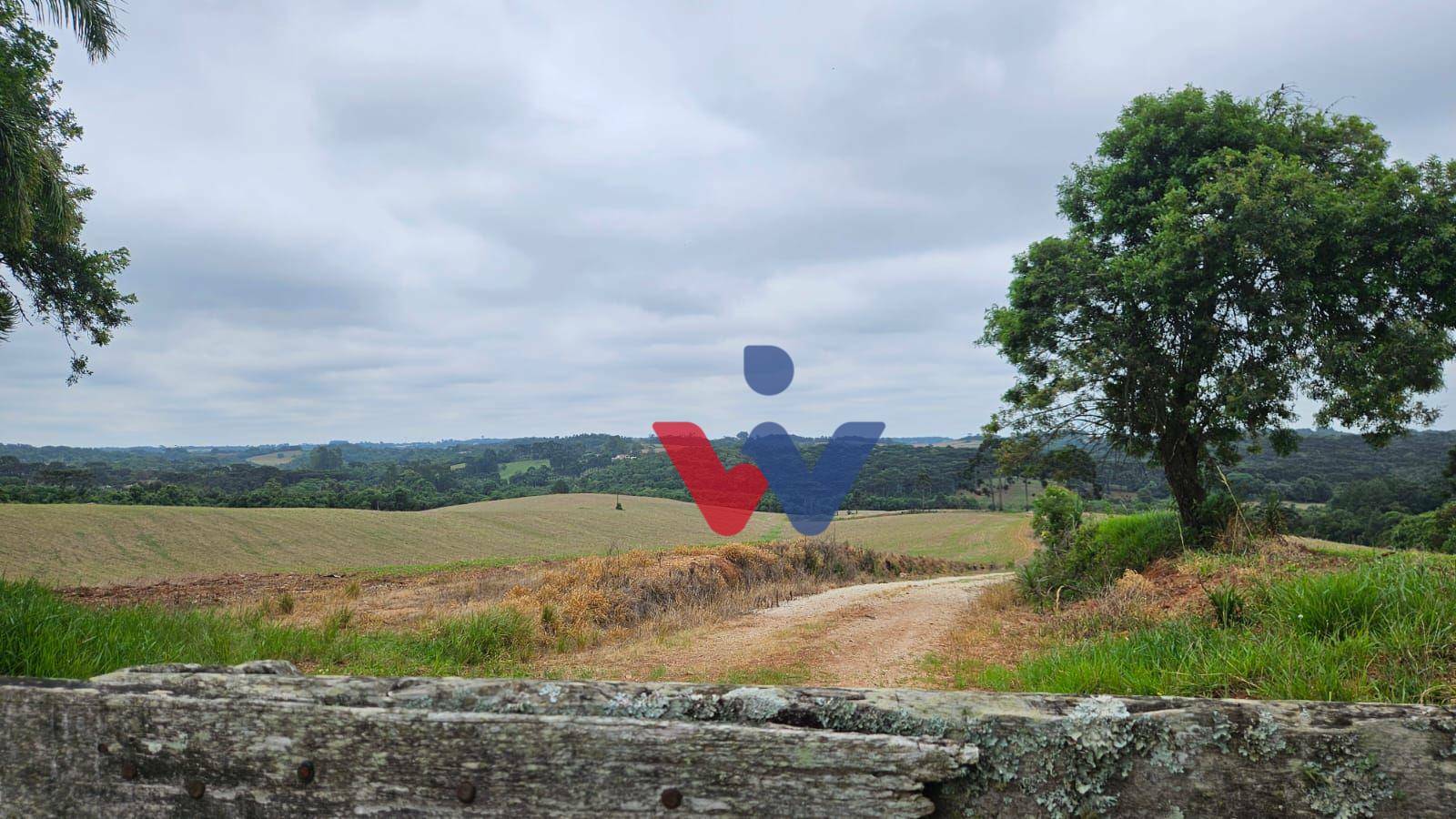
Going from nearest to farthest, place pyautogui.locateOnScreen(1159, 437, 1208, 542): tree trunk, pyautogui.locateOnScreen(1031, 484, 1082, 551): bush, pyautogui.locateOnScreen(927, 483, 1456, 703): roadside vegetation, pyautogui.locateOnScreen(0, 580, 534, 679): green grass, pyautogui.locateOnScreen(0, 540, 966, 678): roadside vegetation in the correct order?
pyautogui.locateOnScreen(927, 483, 1456, 703): roadside vegetation → pyautogui.locateOnScreen(0, 580, 534, 679): green grass → pyautogui.locateOnScreen(0, 540, 966, 678): roadside vegetation → pyautogui.locateOnScreen(1159, 437, 1208, 542): tree trunk → pyautogui.locateOnScreen(1031, 484, 1082, 551): bush

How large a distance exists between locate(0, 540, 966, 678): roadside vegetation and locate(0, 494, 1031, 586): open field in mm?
12060

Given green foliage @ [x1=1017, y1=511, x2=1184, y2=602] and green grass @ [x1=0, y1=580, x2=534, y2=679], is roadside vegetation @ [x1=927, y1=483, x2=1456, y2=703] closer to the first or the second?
green foliage @ [x1=1017, y1=511, x2=1184, y2=602]

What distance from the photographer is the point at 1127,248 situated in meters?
14.1

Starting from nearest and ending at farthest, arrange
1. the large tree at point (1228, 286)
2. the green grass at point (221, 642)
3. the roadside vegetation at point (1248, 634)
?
the roadside vegetation at point (1248, 634)
the green grass at point (221, 642)
the large tree at point (1228, 286)

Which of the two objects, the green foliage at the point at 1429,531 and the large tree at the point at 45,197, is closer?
the large tree at the point at 45,197

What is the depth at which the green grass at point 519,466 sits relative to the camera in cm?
9175

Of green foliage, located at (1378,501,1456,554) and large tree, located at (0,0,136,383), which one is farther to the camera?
green foliage, located at (1378,501,1456,554)

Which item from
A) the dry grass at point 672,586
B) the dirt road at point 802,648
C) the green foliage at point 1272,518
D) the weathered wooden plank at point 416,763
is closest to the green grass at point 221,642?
the dirt road at point 802,648

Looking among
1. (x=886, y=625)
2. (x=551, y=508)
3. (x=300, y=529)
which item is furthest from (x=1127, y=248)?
(x=551, y=508)

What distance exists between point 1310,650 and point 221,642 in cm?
990

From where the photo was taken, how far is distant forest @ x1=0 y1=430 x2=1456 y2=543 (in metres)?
15.5

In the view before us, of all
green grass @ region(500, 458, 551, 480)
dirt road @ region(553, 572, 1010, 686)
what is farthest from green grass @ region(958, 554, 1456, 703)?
green grass @ region(500, 458, 551, 480)

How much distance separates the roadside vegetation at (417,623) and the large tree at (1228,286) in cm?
798

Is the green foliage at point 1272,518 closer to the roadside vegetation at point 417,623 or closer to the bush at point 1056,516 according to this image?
the bush at point 1056,516
